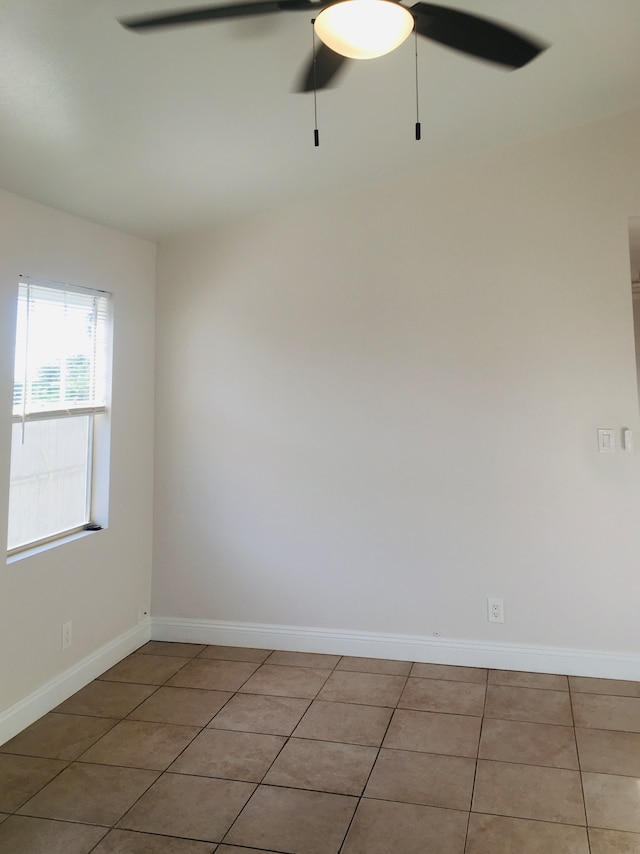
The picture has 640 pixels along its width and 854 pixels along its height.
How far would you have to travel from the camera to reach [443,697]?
3.22m

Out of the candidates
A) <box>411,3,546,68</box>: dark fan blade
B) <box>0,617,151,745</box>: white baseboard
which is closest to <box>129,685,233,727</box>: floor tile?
<box>0,617,151,745</box>: white baseboard

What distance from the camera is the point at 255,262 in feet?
12.7

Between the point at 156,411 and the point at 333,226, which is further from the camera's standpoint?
the point at 156,411

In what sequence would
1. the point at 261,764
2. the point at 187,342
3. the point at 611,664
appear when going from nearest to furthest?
1. the point at 261,764
2. the point at 611,664
3. the point at 187,342

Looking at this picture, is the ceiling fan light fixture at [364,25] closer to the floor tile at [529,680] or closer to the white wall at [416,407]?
the white wall at [416,407]

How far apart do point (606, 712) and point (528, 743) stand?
50cm

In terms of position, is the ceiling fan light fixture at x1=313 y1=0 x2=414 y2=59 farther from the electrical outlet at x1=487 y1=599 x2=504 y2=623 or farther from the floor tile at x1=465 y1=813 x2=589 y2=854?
the electrical outlet at x1=487 y1=599 x2=504 y2=623

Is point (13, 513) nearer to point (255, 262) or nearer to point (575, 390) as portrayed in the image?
point (255, 262)

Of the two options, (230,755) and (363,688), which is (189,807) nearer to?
(230,755)

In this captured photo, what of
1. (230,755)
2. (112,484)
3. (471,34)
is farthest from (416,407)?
(471,34)

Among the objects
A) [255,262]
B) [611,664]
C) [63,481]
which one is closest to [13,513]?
[63,481]

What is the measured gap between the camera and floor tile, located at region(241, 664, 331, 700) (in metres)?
3.30

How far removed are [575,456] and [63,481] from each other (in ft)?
8.52

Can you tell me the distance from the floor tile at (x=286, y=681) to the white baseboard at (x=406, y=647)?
0.24 meters
